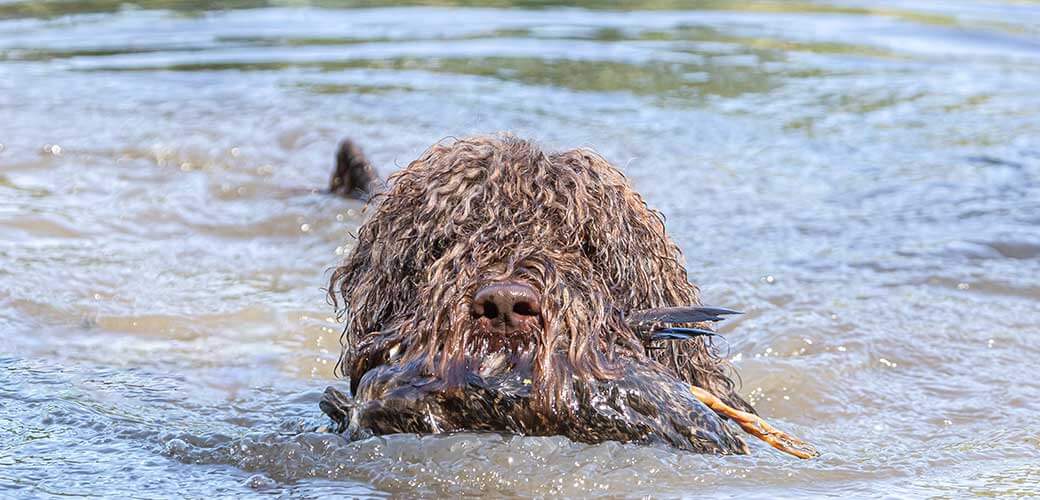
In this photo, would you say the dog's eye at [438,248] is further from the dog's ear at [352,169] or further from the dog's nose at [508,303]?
the dog's ear at [352,169]

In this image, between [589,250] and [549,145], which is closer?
[589,250]

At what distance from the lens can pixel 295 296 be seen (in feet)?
26.5

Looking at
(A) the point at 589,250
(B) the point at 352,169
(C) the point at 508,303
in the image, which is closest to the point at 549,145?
(A) the point at 589,250

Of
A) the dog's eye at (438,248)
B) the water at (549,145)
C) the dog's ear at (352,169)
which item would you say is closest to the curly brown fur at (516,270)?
the dog's eye at (438,248)

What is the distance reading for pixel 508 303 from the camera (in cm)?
415

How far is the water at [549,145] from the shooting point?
5211mm

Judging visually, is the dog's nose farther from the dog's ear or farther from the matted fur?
the dog's ear

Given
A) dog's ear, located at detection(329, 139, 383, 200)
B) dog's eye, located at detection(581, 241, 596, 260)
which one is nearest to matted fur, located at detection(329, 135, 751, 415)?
dog's eye, located at detection(581, 241, 596, 260)

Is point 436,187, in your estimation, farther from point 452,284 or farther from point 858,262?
point 858,262

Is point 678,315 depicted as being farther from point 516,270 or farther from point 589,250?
point 516,270

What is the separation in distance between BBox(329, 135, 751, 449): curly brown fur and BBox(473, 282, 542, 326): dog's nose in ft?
0.16

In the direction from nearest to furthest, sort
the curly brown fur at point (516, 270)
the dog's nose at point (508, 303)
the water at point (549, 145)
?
the dog's nose at point (508, 303), the curly brown fur at point (516, 270), the water at point (549, 145)

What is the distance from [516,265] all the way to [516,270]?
0.10 ft

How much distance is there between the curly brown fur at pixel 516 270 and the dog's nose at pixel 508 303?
0.05m
